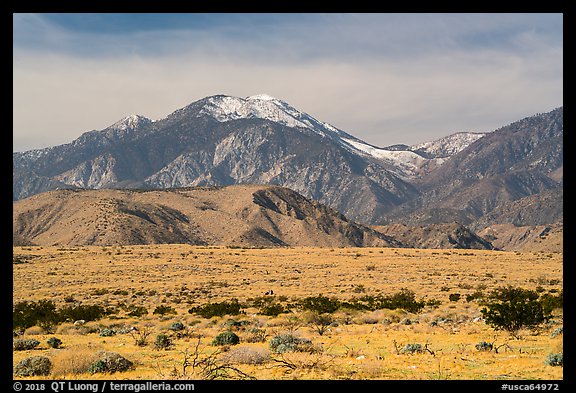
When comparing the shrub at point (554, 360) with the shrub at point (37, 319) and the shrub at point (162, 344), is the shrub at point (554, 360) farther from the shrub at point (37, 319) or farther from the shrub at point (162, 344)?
the shrub at point (37, 319)

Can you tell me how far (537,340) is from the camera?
19.7 metres

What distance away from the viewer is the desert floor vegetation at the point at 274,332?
1416 centimetres

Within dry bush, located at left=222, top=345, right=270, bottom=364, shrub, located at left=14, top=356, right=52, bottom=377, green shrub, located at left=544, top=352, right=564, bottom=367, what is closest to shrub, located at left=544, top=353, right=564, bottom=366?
green shrub, located at left=544, top=352, right=564, bottom=367

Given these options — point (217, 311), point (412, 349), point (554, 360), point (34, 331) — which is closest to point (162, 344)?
point (412, 349)

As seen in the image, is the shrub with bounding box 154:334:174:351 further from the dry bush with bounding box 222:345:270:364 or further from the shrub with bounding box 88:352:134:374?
the dry bush with bounding box 222:345:270:364

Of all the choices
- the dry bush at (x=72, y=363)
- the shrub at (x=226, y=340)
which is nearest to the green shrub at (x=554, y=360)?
the shrub at (x=226, y=340)

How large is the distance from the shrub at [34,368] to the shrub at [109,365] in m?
1.28

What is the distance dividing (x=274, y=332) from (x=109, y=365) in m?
11.0

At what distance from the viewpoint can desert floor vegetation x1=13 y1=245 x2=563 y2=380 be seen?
46.5ft
